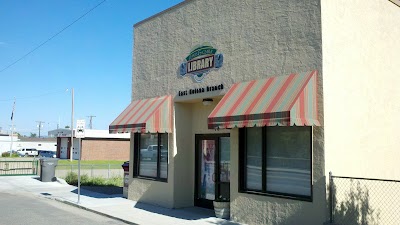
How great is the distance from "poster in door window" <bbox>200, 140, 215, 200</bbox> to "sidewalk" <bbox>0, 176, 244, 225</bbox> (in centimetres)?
56

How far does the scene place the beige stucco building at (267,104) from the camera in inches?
355

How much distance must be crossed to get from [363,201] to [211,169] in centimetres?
488

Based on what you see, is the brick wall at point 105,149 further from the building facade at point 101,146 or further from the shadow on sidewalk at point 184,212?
the shadow on sidewalk at point 184,212

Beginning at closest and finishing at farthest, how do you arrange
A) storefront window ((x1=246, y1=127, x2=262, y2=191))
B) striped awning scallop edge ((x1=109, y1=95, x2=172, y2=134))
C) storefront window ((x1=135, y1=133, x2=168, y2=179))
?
storefront window ((x1=246, y1=127, x2=262, y2=191)) < striped awning scallop edge ((x1=109, y1=95, x2=172, y2=134)) < storefront window ((x1=135, y1=133, x2=168, y2=179))

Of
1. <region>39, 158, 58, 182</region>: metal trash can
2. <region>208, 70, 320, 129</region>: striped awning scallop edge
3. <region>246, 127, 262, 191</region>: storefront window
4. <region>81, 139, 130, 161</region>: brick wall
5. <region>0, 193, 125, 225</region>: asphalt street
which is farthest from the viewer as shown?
<region>81, 139, 130, 161</region>: brick wall

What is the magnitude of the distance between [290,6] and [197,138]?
5.54 m

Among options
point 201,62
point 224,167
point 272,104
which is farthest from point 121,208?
point 272,104

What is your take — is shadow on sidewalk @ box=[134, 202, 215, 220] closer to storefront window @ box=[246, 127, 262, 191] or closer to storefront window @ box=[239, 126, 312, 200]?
storefront window @ box=[239, 126, 312, 200]

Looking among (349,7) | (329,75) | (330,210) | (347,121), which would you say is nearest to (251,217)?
(330,210)

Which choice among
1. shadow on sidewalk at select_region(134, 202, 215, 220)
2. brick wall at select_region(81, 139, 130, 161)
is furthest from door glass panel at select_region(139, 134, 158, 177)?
brick wall at select_region(81, 139, 130, 161)

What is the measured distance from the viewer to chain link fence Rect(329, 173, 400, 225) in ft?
28.5

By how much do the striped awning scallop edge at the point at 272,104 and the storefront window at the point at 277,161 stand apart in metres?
0.83

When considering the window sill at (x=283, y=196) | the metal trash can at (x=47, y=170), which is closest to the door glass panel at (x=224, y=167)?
the window sill at (x=283, y=196)

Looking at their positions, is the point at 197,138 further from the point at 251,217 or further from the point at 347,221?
the point at 347,221
